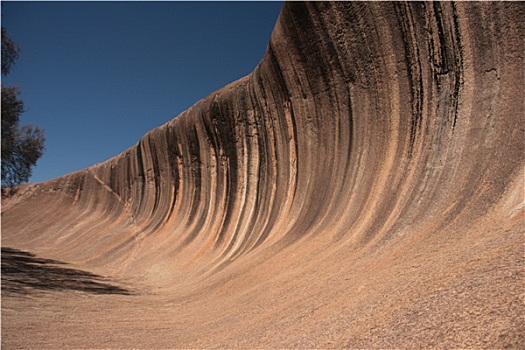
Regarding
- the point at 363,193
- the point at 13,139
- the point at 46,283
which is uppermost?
the point at 13,139

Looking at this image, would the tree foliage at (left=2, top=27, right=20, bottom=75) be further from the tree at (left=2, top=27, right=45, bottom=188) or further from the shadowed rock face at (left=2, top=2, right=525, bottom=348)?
the shadowed rock face at (left=2, top=2, right=525, bottom=348)

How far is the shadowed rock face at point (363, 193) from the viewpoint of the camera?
3477 millimetres

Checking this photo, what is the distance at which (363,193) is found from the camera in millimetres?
7070

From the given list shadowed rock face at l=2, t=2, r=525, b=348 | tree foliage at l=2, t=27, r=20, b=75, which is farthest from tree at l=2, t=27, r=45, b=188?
shadowed rock face at l=2, t=2, r=525, b=348

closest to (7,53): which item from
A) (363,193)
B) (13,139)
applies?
(13,139)

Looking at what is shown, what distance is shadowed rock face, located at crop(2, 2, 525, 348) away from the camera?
137 inches

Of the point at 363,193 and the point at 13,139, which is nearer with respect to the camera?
the point at 363,193

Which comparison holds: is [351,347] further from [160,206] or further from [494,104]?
[160,206]

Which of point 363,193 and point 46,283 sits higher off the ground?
point 46,283

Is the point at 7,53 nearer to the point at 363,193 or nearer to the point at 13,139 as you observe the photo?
the point at 13,139

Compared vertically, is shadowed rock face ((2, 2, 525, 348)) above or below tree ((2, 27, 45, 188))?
below

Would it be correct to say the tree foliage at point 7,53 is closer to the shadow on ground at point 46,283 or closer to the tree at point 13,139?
the tree at point 13,139

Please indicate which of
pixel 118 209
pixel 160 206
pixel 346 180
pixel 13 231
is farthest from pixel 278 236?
pixel 13 231

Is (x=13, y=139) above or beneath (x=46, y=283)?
above
